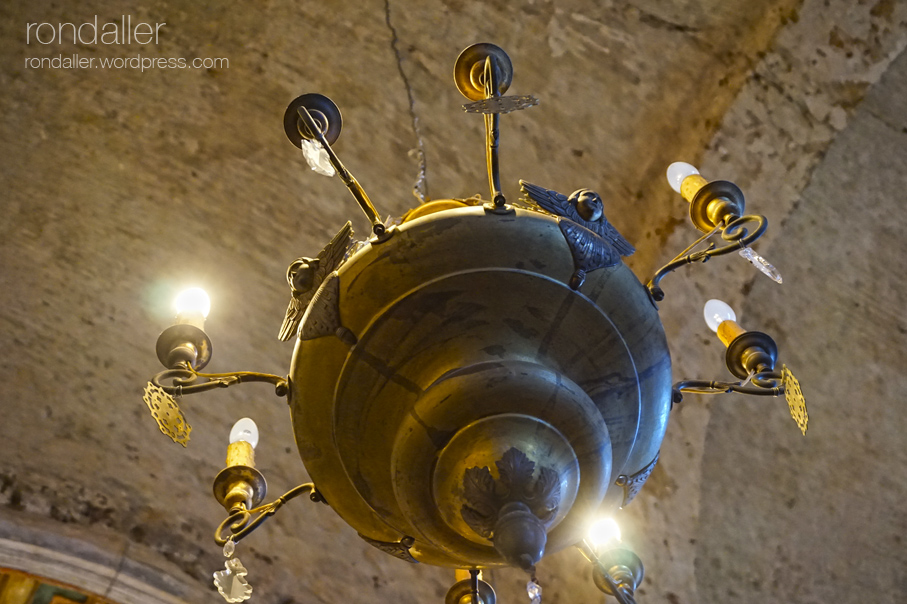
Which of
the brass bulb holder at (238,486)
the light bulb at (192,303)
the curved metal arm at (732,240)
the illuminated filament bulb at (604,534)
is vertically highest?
the curved metal arm at (732,240)

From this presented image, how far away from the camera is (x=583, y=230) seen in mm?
1703

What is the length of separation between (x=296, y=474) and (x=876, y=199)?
3.38 m

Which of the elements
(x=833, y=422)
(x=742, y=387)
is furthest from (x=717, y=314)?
(x=833, y=422)

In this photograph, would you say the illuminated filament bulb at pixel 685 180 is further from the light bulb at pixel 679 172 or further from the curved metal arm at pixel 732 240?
the curved metal arm at pixel 732 240

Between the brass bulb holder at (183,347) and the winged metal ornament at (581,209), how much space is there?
961mm

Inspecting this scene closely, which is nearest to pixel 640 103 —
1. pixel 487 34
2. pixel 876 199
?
pixel 487 34

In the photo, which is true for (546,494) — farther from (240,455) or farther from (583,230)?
(240,455)

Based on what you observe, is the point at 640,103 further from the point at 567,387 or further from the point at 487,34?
the point at 567,387

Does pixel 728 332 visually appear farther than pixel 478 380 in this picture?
Yes

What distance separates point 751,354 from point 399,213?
235 cm

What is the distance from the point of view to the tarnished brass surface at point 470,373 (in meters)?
1.47

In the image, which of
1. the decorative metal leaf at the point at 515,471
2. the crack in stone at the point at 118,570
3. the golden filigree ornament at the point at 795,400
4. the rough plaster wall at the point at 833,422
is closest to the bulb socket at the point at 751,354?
the golden filigree ornament at the point at 795,400

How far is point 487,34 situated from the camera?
3.73m

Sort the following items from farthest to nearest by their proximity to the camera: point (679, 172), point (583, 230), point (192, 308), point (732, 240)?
point (679, 172) → point (192, 308) → point (732, 240) → point (583, 230)
